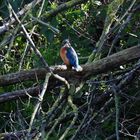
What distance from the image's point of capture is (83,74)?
3.14 m

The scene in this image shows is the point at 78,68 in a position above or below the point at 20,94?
above

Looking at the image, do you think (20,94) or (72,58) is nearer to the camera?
(72,58)

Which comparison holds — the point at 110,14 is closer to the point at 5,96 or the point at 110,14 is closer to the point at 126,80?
the point at 126,80

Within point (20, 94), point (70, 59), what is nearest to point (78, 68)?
point (70, 59)

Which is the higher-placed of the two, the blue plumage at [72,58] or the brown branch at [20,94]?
the blue plumage at [72,58]

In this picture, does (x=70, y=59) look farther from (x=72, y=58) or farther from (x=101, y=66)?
(x=101, y=66)

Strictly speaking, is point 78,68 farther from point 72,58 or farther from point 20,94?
point 20,94

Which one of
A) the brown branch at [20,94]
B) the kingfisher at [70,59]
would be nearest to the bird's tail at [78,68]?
the kingfisher at [70,59]

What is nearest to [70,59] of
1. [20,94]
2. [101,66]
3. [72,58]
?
[72,58]

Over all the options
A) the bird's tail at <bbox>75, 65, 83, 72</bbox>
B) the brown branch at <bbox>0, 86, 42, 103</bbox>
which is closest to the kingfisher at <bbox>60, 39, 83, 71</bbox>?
the bird's tail at <bbox>75, 65, 83, 72</bbox>

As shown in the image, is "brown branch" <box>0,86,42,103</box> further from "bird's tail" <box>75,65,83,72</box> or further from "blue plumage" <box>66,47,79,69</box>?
"bird's tail" <box>75,65,83,72</box>

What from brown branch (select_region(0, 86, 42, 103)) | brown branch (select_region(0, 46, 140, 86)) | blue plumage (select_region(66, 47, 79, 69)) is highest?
blue plumage (select_region(66, 47, 79, 69))

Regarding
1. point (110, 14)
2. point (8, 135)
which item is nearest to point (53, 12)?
point (110, 14)

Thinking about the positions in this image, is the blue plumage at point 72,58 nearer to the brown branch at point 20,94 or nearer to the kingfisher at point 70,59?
the kingfisher at point 70,59
